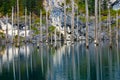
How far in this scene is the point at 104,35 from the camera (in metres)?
118

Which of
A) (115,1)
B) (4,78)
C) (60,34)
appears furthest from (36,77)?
(115,1)

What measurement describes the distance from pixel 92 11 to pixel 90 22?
50.7 feet

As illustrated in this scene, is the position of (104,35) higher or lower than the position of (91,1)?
lower

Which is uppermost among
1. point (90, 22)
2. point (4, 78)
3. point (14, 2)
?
point (14, 2)

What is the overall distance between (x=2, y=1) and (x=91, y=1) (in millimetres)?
34938

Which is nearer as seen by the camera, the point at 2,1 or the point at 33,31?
the point at 33,31

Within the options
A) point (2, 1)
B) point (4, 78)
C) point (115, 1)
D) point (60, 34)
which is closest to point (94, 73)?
point (4, 78)

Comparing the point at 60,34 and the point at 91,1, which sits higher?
the point at 91,1

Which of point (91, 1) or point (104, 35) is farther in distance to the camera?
point (91, 1)

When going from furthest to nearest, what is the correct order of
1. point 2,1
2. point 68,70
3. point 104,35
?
point 2,1, point 104,35, point 68,70

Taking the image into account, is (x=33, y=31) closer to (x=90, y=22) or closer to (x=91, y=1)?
(x=90, y=22)

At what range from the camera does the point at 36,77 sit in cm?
3459

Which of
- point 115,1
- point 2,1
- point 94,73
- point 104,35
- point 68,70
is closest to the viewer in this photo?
point 94,73

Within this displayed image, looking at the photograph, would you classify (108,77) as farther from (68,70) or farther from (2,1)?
(2,1)
